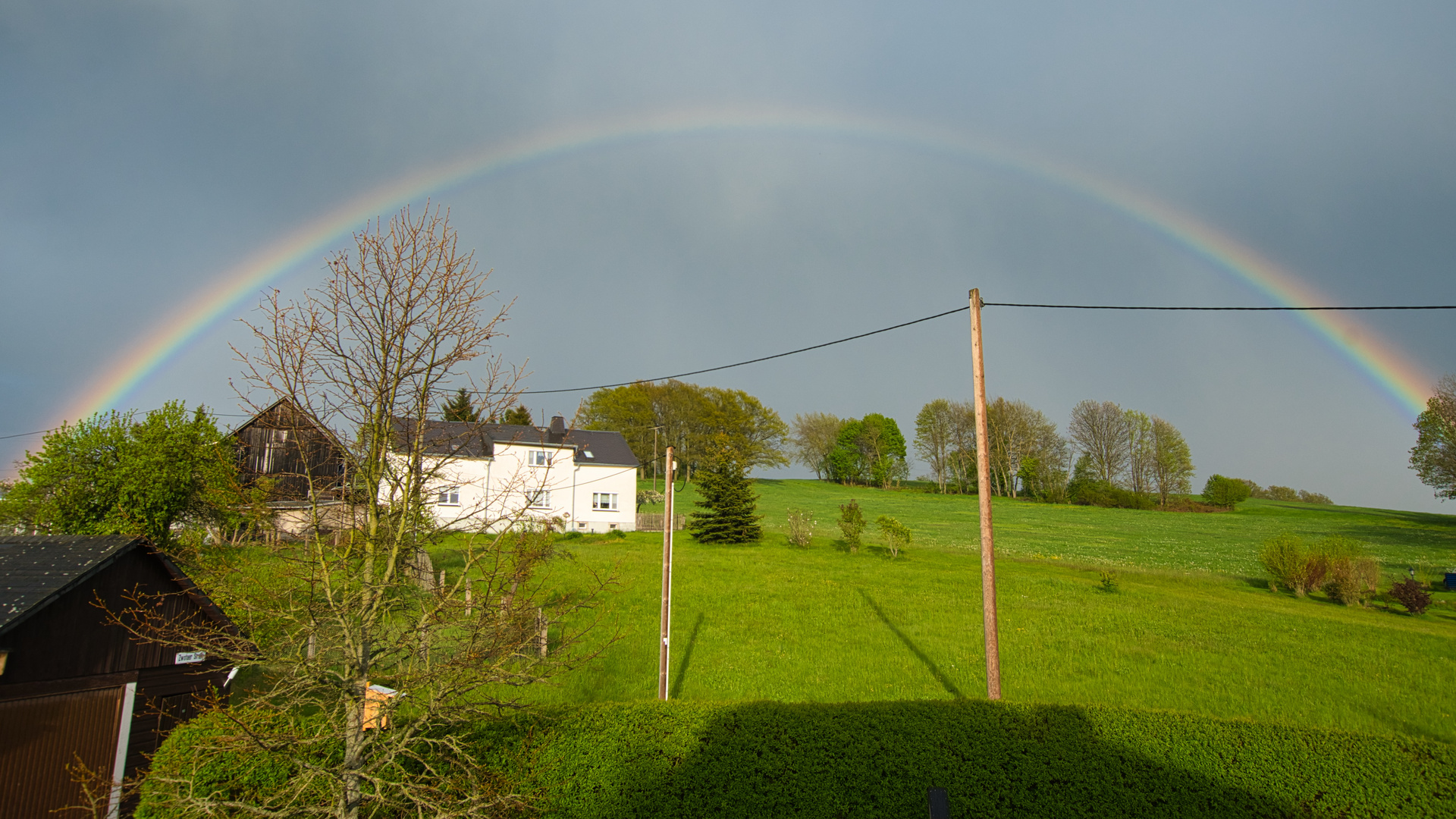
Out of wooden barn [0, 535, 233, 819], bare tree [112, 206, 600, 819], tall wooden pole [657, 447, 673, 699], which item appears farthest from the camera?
tall wooden pole [657, 447, 673, 699]

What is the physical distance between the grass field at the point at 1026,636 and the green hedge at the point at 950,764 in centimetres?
A: 307

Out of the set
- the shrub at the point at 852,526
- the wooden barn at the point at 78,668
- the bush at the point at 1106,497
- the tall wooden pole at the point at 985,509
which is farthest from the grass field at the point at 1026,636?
the bush at the point at 1106,497

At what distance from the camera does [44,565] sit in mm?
9297

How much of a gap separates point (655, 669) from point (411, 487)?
39.2ft

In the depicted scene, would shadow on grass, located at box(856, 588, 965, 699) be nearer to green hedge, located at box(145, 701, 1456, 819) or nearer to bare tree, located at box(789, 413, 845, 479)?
green hedge, located at box(145, 701, 1456, 819)

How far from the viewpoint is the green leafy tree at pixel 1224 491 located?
8231 centimetres

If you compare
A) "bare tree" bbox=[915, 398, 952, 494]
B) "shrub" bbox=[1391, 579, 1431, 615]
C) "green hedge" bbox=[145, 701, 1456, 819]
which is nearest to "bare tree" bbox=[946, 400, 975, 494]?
"bare tree" bbox=[915, 398, 952, 494]

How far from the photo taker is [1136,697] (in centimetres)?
1404

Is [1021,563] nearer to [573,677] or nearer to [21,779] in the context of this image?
[573,677]

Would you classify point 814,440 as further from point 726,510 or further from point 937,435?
point 726,510

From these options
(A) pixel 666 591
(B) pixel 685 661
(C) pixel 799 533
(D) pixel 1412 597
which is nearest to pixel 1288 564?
(D) pixel 1412 597

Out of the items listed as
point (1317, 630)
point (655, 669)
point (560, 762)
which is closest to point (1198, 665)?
point (1317, 630)

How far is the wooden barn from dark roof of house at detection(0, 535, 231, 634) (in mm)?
14

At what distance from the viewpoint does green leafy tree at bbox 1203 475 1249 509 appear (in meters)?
82.3
